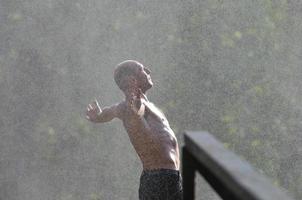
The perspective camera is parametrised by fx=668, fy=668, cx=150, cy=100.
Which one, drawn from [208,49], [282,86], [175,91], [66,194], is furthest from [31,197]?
[282,86]

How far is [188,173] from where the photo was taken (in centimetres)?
167

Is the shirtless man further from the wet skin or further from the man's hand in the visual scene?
the man's hand

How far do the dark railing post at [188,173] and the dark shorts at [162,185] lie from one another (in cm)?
219

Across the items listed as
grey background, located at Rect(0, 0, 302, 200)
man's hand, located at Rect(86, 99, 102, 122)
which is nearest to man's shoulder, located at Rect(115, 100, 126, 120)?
man's hand, located at Rect(86, 99, 102, 122)

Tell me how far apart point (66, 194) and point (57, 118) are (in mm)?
838

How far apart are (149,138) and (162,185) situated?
11.4 inches

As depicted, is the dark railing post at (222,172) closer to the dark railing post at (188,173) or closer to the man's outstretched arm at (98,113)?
the dark railing post at (188,173)

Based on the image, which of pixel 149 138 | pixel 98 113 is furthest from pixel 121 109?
pixel 149 138

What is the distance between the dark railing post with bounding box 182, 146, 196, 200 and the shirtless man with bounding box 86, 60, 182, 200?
2.20 meters

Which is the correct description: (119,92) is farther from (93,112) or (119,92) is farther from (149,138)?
(149,138)

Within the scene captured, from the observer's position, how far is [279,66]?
7.81m

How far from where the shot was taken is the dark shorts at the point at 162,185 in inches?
154

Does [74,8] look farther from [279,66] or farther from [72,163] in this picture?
[279,66]

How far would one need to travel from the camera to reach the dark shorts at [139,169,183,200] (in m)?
3.92
